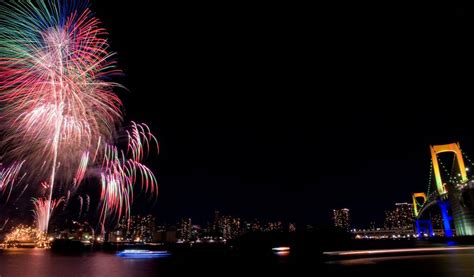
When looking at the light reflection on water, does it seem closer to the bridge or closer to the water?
the water

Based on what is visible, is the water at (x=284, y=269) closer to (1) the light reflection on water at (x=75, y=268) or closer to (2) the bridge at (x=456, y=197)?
(1) the light reflection on water at (x=75, y=268)

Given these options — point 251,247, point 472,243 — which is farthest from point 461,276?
point 251,247

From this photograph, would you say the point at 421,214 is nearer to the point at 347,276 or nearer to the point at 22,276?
the point at 347,276

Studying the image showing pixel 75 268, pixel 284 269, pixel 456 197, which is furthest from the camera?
pixel 456 197

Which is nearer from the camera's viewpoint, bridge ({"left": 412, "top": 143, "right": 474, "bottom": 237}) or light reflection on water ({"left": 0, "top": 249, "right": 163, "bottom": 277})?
light reflection on water ({"left": 0, "top": 249, "right": 163, "bottom": 277})

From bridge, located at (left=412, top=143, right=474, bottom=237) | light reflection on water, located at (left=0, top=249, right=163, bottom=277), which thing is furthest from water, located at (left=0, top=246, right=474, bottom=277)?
bridge, located at (left=412, top=143, right=474, bottom=237)

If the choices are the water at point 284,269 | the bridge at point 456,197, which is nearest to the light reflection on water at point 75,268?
the water at point 284,269

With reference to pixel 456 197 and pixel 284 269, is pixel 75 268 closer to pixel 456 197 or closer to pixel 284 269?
pixel 284 269

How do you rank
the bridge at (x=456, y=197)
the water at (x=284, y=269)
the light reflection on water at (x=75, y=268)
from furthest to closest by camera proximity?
1. the bridge at (x=456, y=197)
2. the light reflection on water at (x=75, y=268)
3. the water at (x=284, y=269)

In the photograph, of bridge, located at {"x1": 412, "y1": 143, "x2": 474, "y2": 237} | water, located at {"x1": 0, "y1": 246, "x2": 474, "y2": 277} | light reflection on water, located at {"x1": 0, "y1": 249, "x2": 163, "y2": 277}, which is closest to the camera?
water, located at {"x1": 0, "y1": 246, "x2": 474, "y2": 277}

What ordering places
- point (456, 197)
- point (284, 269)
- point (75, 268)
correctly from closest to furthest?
point (284, 269), point (75, 268), point (456, 197)

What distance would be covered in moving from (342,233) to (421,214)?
2350 inches

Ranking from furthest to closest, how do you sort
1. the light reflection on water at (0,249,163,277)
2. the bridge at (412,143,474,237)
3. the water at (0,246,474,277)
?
the bridge at (412,143,474,237), the light reflection on water at (0,249,163,277), the water at (0,246,474,277)

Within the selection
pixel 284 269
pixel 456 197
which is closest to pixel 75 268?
pixel 284 269
